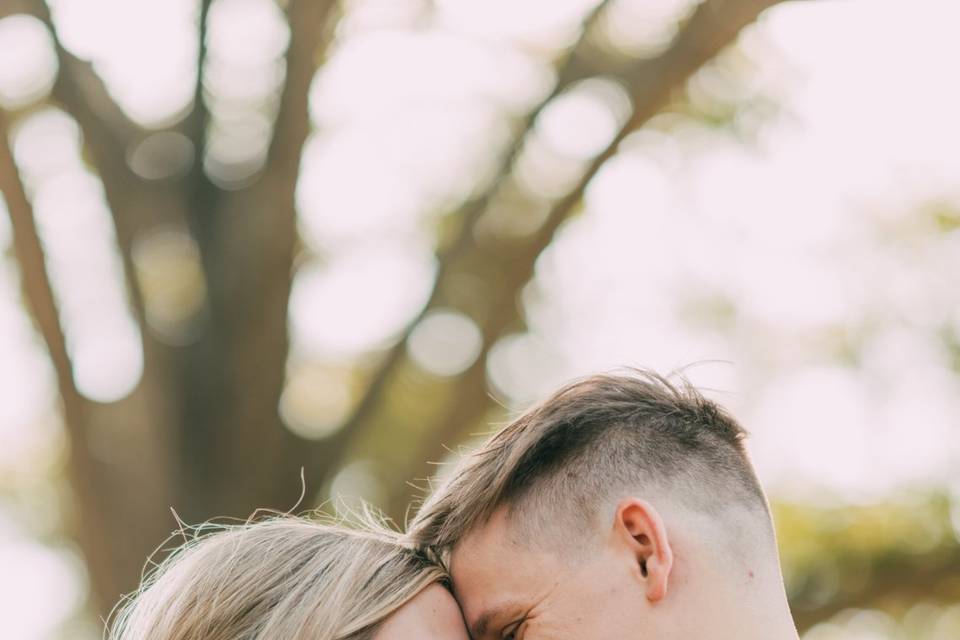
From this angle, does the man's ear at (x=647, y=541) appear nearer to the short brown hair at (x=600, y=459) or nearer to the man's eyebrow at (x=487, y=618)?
the short brown hair at (x=600, y=459)

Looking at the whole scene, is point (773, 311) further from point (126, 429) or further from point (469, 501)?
point (469, 501)

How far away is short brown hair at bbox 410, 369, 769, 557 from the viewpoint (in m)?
2.72

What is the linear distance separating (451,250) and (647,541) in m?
4.90

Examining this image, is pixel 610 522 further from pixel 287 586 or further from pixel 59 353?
pixel 59 353

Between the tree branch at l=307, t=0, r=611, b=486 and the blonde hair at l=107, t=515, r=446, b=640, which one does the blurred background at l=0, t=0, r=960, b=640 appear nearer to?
the tree branch at l=307, t=0, r=611, b=486

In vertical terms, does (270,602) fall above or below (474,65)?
above

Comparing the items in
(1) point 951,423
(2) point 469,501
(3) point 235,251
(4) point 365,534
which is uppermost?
(2) point 469,501

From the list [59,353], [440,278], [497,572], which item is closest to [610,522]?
[497,572]

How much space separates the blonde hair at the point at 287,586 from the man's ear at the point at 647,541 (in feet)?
1.58

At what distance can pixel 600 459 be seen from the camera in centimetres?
276

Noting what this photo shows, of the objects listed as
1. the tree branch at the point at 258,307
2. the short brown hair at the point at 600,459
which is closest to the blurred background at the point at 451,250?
the tree branch at the point at 258,307

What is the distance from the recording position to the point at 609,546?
2633 millimetres

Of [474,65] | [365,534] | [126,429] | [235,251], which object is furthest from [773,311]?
[365,534]

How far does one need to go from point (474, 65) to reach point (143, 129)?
2227mm
